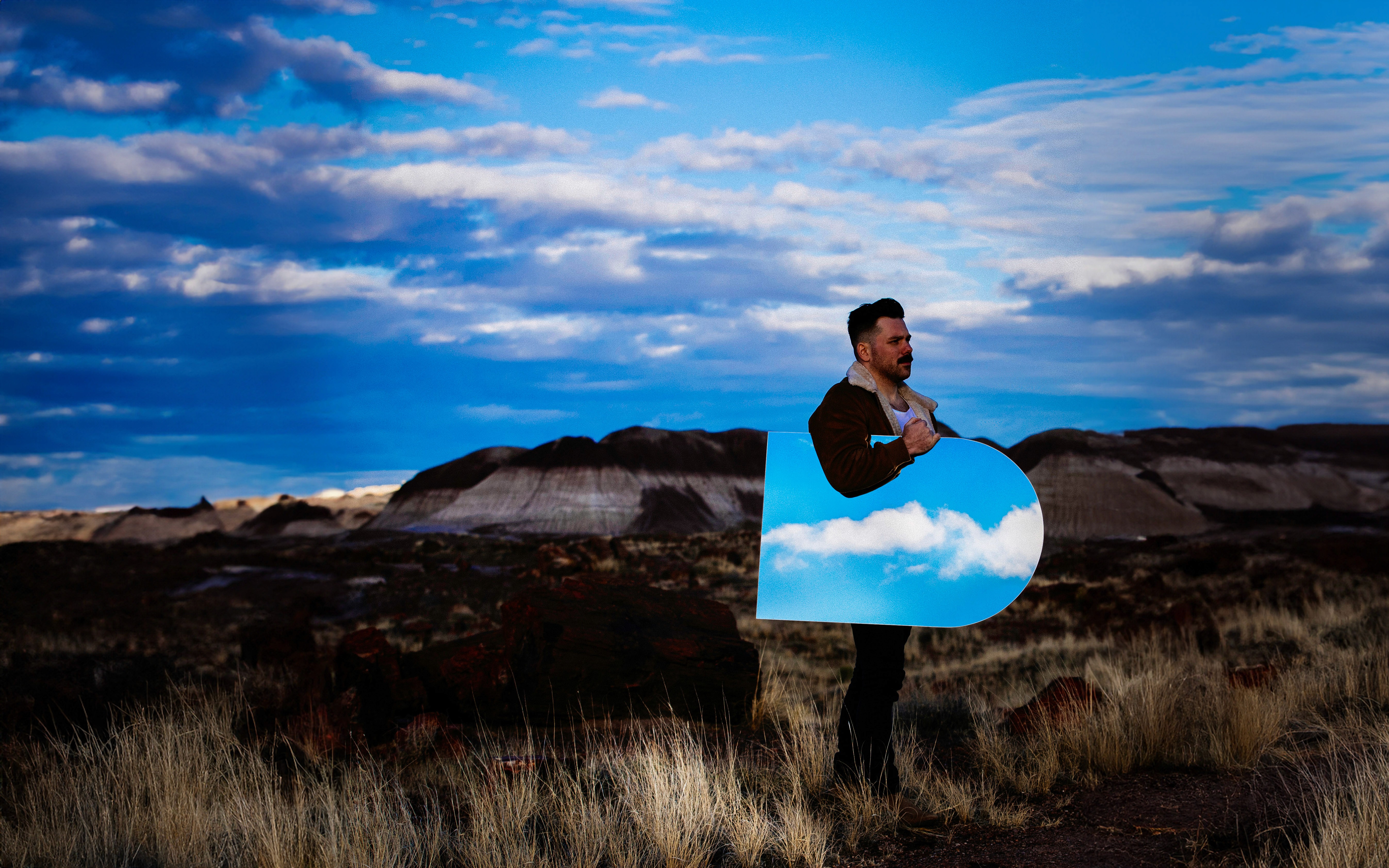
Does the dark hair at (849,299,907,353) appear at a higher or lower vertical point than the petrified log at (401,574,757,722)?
higher

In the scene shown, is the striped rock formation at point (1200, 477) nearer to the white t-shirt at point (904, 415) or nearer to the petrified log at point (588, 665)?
the petrified log at point (588, 665)

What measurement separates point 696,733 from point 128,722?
473cm

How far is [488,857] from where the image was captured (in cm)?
414

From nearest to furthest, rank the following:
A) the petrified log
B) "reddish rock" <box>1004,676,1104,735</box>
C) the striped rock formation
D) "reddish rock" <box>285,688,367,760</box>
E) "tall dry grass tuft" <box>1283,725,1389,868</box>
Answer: "tall dry grass tuft" <box>1283,725,1389,868</box> < "reddish rock" <box>1004,676,1104,735</box> < "reddish rock" <box>285,688,367,760</box> < the petrified log < the striped rock formation

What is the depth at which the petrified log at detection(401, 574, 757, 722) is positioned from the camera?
730cm

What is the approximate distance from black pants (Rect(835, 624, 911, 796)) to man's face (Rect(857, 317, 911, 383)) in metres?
1.11

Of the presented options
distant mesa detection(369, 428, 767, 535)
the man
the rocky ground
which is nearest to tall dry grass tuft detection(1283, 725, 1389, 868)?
the rocky ground

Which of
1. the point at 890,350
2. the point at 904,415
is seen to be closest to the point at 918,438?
the point at 904,415

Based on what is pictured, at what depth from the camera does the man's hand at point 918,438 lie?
4008 mm

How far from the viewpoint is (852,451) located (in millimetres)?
4121

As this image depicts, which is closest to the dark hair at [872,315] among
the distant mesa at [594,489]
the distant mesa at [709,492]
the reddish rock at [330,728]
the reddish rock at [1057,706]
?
the reddish rock at [1057,706]

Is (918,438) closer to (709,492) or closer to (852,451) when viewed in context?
(852,451)

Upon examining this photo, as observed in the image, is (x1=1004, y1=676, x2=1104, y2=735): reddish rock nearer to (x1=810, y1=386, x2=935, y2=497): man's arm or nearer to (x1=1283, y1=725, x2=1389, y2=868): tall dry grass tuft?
(x1=1283, y1=725, x2=1389, y2=868): tall dry grass tuft

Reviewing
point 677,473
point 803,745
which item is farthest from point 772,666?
point 677,473
